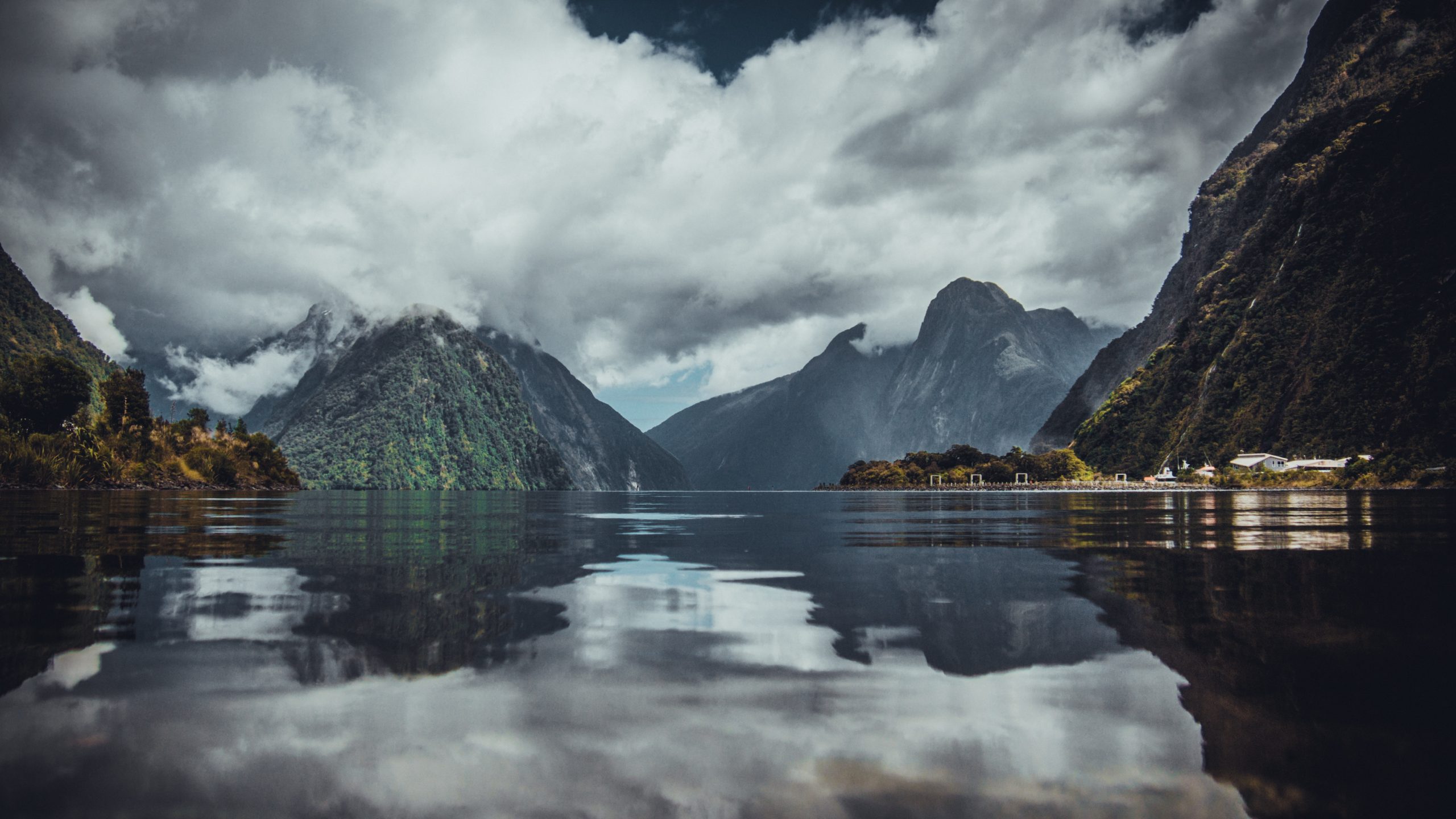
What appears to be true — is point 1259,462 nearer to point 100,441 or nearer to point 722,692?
point 722,692

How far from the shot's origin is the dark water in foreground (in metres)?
4.55

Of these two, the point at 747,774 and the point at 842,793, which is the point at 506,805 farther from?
the point at 842,793

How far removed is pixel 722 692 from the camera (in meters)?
6.77

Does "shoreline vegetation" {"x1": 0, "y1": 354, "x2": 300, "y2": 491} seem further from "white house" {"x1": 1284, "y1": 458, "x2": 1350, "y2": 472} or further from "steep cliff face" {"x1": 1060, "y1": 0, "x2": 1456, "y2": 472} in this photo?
"steep cliff face" {"x1": 1060, "y1": 0, "x2": 1456, "y2": 472}

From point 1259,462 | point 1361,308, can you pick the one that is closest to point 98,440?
point 1259,462

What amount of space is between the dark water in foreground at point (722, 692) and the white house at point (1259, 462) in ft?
552

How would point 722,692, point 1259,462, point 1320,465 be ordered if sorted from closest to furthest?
1. point 722,692
2. point 1320,465
3. point 1259,462

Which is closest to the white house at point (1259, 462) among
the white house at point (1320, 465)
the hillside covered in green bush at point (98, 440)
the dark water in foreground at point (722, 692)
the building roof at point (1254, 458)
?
the building roof at point (1254, 458)

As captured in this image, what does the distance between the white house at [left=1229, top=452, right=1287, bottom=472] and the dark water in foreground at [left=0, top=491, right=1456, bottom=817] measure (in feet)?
552

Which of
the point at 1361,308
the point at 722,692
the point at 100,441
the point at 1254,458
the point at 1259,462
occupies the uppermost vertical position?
the point at 1361,308

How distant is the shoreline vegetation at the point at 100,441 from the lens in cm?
9788

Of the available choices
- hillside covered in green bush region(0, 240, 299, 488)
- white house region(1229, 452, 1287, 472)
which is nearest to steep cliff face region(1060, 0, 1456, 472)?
white house region(1229, 452, 1287, 472)

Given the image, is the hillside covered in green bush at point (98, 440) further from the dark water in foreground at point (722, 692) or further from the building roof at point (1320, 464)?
the building roof at point (1320, 464)

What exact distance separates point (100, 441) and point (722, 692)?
148m
